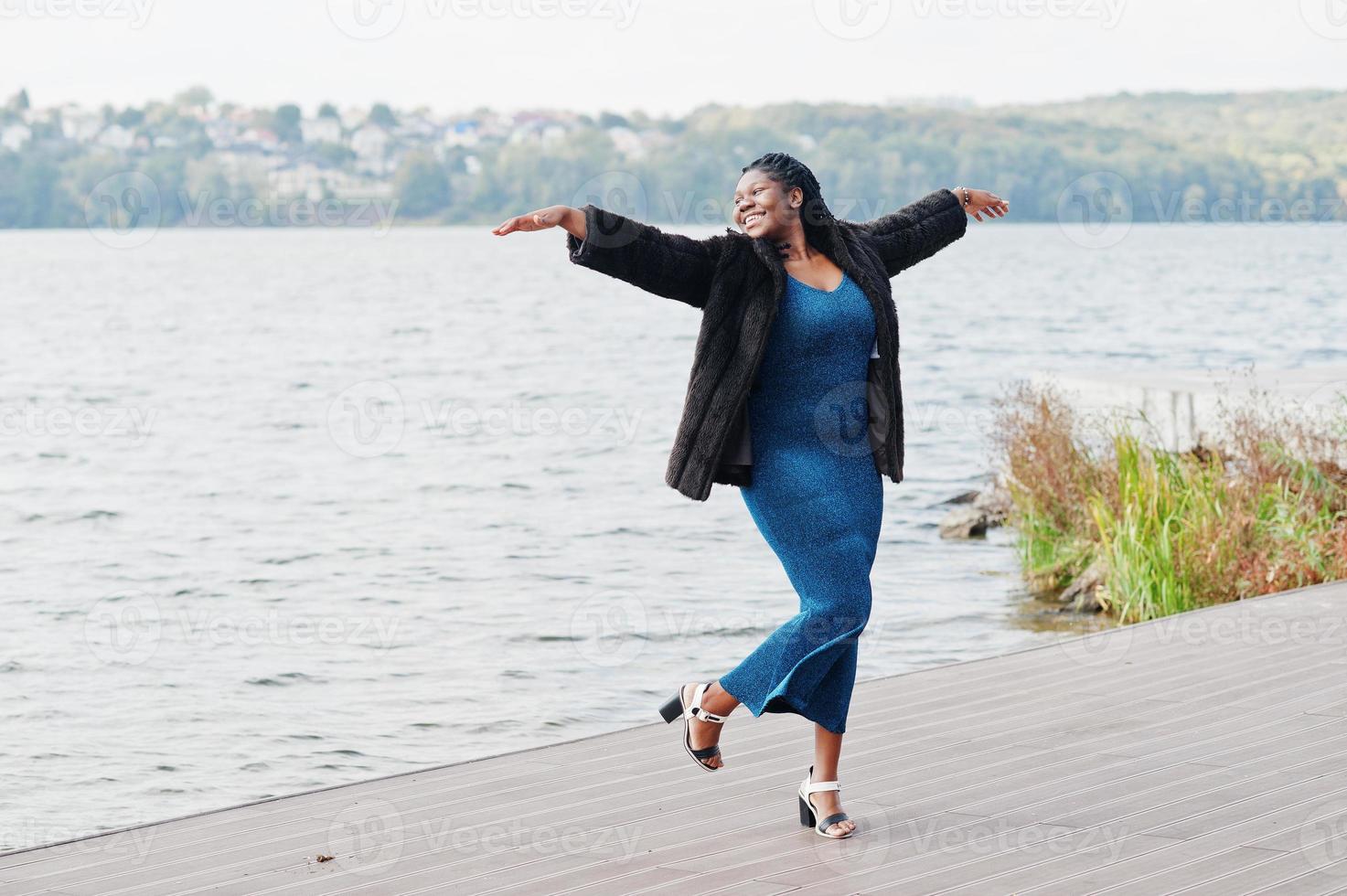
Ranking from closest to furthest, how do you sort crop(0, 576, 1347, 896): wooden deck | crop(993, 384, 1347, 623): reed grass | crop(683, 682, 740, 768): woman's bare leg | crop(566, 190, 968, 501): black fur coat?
crop(0, 576, 1347, 896): wooden deck → crop(566, 190, 968, 501): black fur coat → crop(683, 682, 740, 768): woman's bare leg → crop(993, 384, 1347, 623): reed grass

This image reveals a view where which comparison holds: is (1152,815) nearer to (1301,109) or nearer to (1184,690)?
(1184,690)

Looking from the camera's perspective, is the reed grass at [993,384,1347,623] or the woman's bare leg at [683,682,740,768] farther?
the reed grass at [993,384,1347,623]

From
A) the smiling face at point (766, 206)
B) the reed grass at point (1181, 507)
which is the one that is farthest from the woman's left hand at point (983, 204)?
the reed grass at point (1181, 507)

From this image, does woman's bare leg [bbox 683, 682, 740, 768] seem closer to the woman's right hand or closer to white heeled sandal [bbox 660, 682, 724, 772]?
white heeled sandal [bbox 660, 682, 724, 772]

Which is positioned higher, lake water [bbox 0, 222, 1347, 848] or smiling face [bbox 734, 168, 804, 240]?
smiling face [bbox 734, 168, 804, 240]

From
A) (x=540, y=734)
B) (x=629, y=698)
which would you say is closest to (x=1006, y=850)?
(x=540, y=734)

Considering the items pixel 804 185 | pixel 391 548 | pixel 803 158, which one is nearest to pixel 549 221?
pixel 804 185

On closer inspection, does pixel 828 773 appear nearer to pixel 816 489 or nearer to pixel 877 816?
pixel 877 816

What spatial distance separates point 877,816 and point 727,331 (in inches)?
56.3

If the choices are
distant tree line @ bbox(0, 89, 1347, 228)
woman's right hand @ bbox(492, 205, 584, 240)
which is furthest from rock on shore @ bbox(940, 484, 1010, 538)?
distant tree line @ bbox(0, 89, 1347, 228)

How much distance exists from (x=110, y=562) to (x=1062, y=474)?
869 centimetres

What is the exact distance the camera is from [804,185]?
4.51 m

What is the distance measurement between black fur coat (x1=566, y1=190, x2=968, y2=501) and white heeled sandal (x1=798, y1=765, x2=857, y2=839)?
0.85 meters

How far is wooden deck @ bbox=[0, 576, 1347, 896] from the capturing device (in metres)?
4.07
